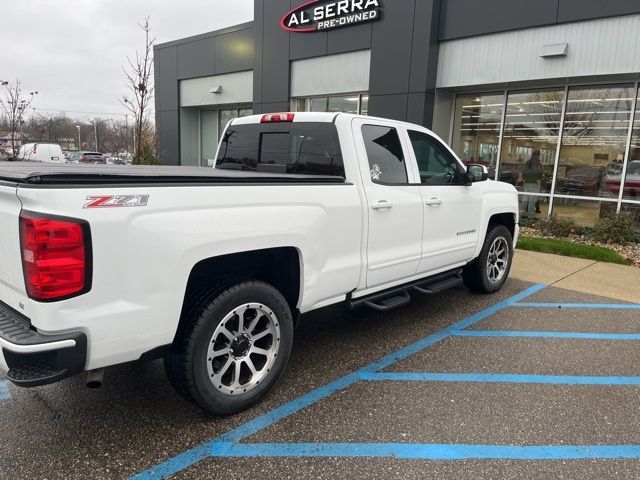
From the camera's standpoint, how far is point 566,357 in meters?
4.17

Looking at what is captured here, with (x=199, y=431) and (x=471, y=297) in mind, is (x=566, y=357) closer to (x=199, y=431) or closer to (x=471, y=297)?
(x=471, y=297)

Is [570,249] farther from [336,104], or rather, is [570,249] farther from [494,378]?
[336,104]

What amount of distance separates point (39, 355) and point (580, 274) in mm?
7268

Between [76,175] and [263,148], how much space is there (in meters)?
2.33

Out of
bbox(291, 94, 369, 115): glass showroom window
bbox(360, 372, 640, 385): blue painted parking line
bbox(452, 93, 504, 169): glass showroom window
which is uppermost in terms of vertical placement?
bbox(291, 94, 369, 115): glass showroom window

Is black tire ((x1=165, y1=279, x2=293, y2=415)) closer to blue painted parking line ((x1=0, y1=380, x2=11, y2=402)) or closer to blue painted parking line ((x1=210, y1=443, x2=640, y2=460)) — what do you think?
blue painted parking line ((x1=210, y1=443, x2=640, y2=460))

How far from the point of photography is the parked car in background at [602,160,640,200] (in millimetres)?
9789

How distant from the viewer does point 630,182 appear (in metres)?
9.88

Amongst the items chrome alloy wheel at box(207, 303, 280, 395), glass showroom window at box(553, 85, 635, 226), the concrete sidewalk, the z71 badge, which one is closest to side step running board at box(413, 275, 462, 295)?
chrome alloy wheel at box(207, 303, 280, 395)

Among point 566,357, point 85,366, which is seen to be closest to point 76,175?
point 85,366

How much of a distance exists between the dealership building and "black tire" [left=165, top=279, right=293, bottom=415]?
9.48 m

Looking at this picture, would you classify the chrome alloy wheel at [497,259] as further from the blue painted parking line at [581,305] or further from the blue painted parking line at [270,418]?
the blue painted parking line at [270,418]

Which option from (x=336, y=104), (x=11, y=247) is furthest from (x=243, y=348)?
(x=336, y=104)

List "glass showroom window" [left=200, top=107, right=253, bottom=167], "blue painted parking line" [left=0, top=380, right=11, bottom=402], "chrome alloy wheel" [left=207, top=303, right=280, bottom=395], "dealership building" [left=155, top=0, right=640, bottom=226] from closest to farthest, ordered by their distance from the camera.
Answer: "chrome alloy wheel" [left=207, top=303, right=280, bottom=395], "blue painted parking line" [left=0, top=380, right=11, bottom=402], "dealership building" [left=155, top=0, right=640, bottom=226], "glass showroom window" [left=200, top=107, right=253, bottom=167]
